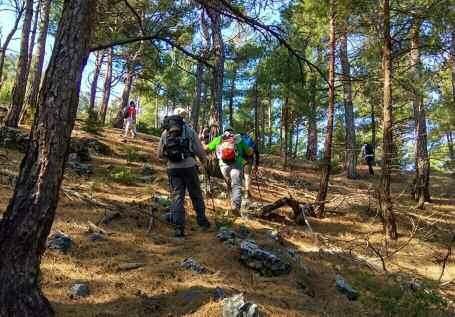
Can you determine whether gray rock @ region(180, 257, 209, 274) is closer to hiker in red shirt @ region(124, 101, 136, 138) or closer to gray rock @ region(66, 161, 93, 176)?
gray rock @ region(66, 161, 93, 176)

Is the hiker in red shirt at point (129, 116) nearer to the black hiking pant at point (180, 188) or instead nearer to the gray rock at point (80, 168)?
the gray rock at point (80, 168)

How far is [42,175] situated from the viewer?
12.4 feet

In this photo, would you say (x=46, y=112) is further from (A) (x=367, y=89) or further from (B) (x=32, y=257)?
(A) (x=367, y=89)

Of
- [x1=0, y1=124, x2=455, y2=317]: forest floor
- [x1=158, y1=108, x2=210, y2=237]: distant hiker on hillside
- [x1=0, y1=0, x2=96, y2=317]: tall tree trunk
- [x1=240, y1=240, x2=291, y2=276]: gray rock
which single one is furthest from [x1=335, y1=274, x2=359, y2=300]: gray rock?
[x1=0, y1=0, x2=96, y2=317]: tall tree trunk

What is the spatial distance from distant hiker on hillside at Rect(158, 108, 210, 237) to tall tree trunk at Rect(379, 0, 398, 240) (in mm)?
5052

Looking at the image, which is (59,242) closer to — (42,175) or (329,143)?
(42,175)

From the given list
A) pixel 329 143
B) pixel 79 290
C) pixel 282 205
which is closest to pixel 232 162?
pixel 282 205

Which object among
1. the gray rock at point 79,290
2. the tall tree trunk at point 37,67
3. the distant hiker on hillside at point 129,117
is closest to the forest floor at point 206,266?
the gray rock at point 79,290

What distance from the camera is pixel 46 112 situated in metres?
3.85

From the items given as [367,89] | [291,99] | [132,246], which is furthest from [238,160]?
[291,99]

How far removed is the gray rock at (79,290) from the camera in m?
4.61

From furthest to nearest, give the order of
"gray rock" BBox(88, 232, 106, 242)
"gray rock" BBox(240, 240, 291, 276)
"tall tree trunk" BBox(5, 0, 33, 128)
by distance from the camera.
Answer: "tall tree trunk" BBox(5, 0, 33, 128), "gray rock" BBox(88, 232, 106, 242), "gray rock" BBox(240, 240, 291, 276)

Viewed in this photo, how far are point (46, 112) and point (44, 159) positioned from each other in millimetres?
423

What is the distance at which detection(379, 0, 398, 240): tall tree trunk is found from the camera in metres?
10.0
